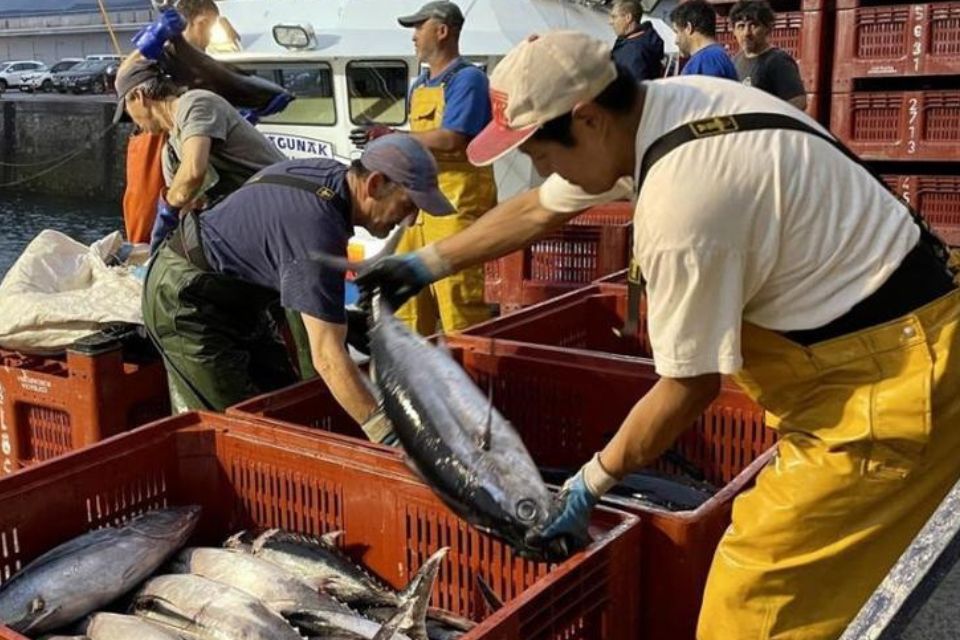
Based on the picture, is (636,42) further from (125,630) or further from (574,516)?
(125,630)

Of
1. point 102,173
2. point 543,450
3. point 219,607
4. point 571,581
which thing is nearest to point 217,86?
point 543,450

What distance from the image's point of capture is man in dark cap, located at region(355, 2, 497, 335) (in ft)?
17.3

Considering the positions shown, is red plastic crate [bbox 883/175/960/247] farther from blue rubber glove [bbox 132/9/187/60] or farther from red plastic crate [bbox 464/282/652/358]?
blue rubber glove [bbox 132/9/187/60]

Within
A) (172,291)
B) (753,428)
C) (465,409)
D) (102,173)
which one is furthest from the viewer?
(102,173)

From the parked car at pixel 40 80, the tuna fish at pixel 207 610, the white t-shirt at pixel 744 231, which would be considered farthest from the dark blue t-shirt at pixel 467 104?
the parked car at pixel 40 80

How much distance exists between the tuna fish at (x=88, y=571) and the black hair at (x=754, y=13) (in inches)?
172

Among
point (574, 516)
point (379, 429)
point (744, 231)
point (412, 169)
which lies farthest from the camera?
point (412, 169)

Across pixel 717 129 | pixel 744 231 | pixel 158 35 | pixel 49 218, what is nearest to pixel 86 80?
pixel 49 218

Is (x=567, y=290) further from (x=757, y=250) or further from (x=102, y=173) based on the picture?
(x=102, y=173)

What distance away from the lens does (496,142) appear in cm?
209

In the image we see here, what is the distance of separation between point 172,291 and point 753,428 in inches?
78.4

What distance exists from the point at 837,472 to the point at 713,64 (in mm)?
4239

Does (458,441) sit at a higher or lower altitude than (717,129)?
lower

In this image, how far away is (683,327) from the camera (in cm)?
193
